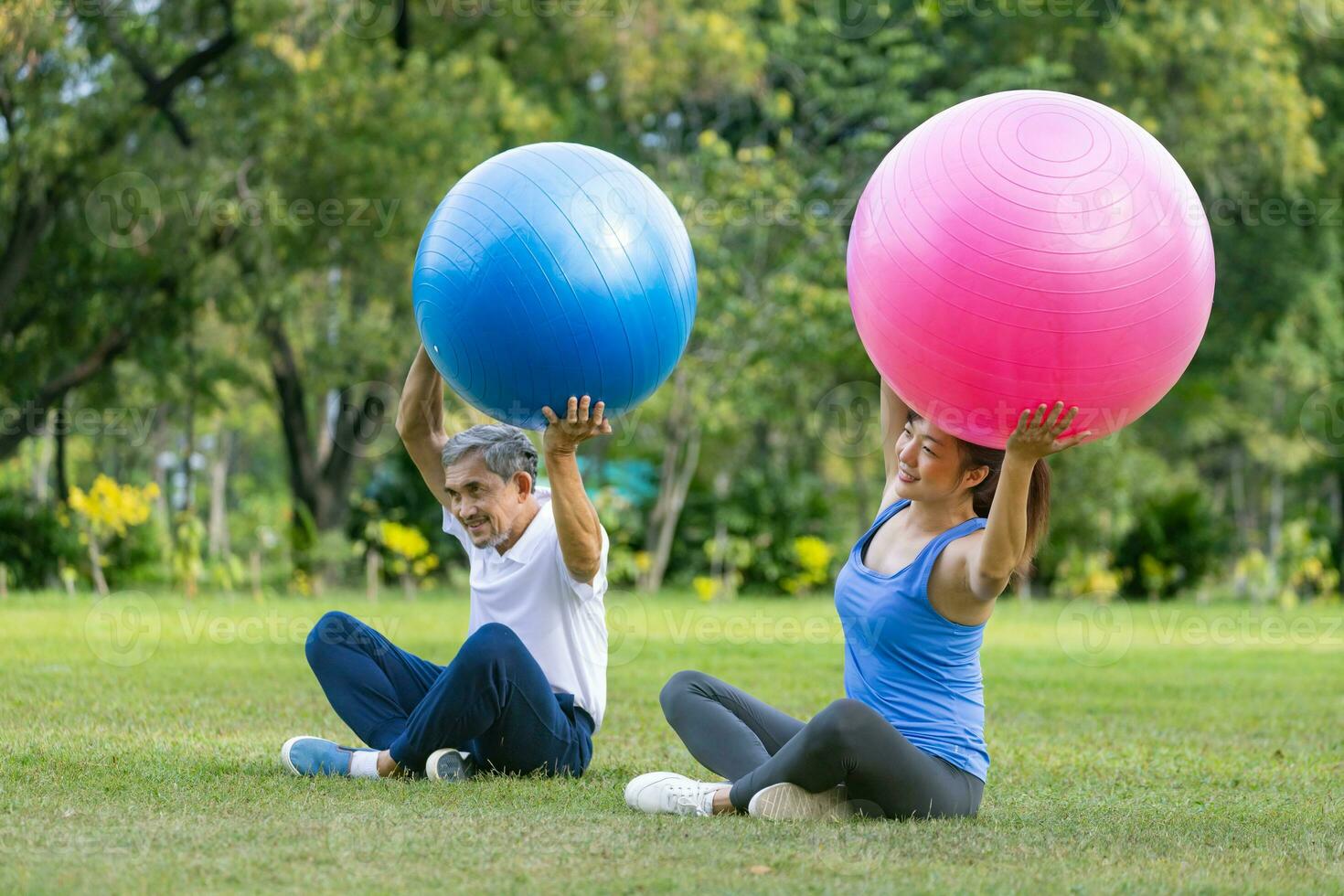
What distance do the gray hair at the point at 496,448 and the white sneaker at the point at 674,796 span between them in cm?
118

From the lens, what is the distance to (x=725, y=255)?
704 inches

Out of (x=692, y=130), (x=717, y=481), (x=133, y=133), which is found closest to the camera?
(x=133, y=133)

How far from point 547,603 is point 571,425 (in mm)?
784

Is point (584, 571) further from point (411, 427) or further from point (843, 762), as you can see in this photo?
point (843, 762)

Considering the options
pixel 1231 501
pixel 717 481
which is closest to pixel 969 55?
pixel 717 481

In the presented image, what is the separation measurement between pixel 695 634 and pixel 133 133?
26.9 ft

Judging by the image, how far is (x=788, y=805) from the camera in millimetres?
4199

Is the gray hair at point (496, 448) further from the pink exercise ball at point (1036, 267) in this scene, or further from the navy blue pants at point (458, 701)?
the pink exercise ball at point (1036, 267)

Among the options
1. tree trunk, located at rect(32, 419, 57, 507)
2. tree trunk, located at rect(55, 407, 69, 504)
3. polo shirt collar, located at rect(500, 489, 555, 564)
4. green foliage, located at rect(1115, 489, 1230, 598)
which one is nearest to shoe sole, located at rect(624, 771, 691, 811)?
polo shirt collar, located at rect(500, 489, 555, 564)

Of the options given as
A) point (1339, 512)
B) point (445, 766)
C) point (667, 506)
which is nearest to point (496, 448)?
point (445, 766)

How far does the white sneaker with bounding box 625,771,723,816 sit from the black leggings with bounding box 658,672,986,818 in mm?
85

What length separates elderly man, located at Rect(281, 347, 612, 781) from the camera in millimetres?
4711

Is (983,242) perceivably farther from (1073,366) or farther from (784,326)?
(784,326)

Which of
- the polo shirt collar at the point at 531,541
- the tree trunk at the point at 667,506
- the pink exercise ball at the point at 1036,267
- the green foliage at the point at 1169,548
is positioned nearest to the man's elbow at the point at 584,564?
the polo shirt collar at the point at 531,541
